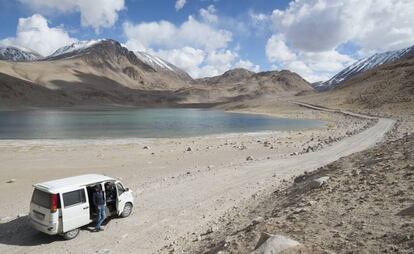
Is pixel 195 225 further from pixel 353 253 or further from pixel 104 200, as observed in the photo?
pixel 353 253

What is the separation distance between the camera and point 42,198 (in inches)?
476

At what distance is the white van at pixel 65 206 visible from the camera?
1180 centimetres

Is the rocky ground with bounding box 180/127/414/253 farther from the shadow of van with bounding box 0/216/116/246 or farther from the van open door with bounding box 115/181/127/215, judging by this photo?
the shadow of van with bounding box 0/216/116/246

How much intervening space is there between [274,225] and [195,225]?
4447 mm

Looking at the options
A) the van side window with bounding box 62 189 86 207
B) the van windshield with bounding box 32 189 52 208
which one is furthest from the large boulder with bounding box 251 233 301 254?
the van windshield with bounding box 32 189 52 208

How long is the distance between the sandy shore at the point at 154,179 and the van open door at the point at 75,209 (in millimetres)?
516

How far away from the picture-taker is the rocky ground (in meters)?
7.26

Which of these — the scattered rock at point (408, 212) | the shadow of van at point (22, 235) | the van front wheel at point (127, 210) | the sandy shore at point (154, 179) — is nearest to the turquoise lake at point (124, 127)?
the sandy shore at point (154, 179)

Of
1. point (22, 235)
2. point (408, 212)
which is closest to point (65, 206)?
point (22, 235)

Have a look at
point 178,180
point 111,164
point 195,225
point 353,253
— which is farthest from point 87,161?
point 353,253

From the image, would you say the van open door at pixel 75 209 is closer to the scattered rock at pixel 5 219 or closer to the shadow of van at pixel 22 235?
the shadow of van at pixel 22 235

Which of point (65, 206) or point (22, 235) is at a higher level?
point (65, 206)

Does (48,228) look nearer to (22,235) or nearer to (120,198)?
(22,235)

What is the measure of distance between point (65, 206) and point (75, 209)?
0.38m
